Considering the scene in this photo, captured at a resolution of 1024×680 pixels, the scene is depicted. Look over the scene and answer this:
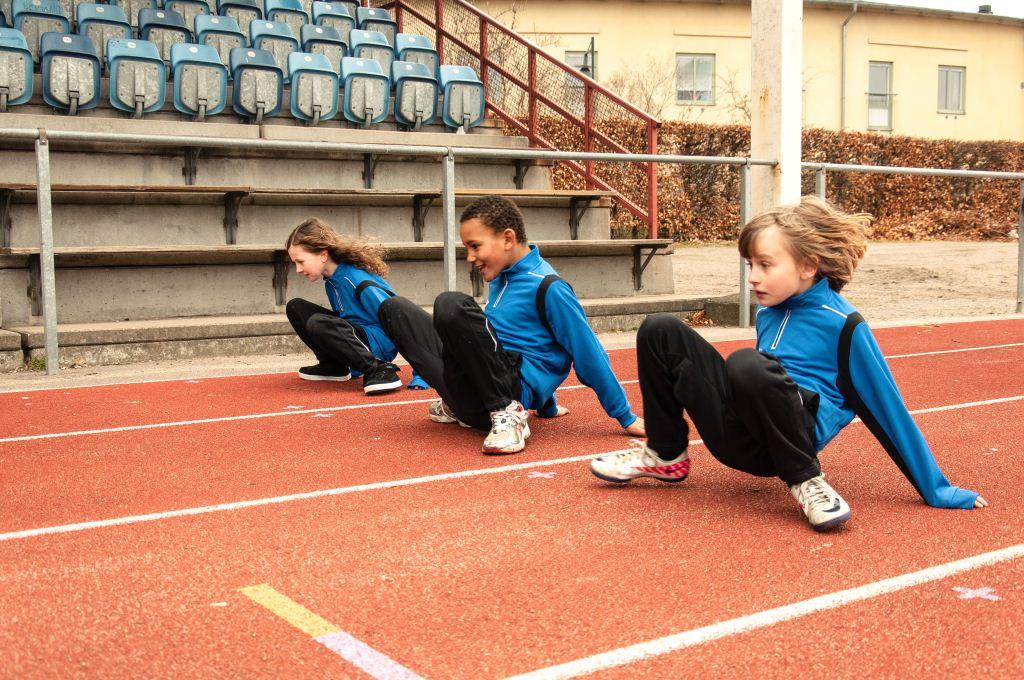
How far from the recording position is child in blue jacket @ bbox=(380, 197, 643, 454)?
4.73 m

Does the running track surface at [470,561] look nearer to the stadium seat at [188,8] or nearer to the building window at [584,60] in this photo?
the stadium seat at [188,8]

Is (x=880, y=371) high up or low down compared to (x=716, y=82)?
down

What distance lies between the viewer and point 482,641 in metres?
2.60

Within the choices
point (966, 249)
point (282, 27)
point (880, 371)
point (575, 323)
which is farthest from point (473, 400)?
point (966, 249)

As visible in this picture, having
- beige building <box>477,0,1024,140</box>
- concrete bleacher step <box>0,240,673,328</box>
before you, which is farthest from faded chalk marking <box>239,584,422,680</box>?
beige building <box>477,0,1024,140</box>

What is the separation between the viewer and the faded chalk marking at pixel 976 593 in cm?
288

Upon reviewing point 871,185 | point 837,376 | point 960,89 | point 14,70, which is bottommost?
point 837,376

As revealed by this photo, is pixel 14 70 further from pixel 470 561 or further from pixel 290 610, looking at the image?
pixel 290 610

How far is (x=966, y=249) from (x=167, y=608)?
61.6ft

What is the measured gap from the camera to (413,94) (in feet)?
41.5

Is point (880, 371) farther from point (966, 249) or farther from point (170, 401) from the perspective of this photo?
point (966, 249)

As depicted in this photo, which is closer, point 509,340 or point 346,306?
point 509,340

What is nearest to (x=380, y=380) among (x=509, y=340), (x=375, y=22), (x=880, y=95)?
(x=509, y=340)

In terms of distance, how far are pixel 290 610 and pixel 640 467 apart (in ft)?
5.39
